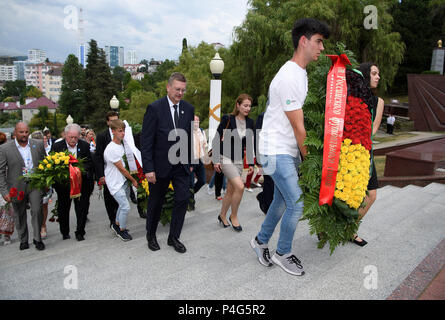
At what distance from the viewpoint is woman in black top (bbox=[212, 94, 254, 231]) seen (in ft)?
15.7

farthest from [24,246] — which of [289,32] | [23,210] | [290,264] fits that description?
[289,32]

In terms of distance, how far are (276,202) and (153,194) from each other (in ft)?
5.17

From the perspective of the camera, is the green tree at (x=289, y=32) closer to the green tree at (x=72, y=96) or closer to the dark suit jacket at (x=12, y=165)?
the dark suit jacket at (x=12, y=165)

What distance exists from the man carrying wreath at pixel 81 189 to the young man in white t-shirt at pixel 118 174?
1.77 ft

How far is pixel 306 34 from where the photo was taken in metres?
3.03

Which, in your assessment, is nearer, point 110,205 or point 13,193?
point 13,193

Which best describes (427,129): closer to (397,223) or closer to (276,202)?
(397,223)

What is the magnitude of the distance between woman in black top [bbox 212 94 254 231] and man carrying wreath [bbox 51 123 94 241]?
205 centimetres

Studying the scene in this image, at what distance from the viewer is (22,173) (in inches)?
194

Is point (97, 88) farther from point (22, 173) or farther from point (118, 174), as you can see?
point (118, 174)

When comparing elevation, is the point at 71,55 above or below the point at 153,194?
above

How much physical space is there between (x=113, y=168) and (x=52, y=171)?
0.84 metres

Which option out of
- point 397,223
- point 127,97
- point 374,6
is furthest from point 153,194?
point 127,97

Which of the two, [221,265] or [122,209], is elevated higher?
[122,209]
